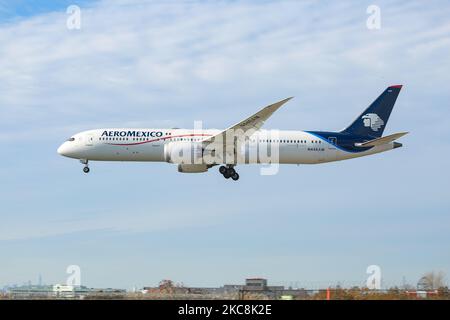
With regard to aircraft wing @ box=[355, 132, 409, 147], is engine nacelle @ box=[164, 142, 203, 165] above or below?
below

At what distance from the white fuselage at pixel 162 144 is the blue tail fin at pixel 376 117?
10.4 ft

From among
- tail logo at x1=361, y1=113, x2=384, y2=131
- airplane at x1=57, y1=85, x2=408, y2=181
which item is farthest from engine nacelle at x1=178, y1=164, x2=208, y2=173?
tail logo at x1=361, y1=113, x2=384, y2=131

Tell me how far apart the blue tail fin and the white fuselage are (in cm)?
316

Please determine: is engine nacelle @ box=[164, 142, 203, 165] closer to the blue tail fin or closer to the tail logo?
the blue tail fin

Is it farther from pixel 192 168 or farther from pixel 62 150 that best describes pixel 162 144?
pixel 62 150

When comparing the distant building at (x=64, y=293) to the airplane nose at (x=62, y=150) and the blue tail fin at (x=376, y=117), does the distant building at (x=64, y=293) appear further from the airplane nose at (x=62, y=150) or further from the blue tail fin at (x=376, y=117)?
the blue tail fin at (x=376, y=117)

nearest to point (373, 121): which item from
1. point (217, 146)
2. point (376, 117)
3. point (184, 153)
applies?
point (376, 117)

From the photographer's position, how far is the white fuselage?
5897cm

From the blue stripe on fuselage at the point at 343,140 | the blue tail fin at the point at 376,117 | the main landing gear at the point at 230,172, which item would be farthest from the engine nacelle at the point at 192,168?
the blue tail fin at the point at 376,117

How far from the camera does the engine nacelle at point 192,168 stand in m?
59.4
